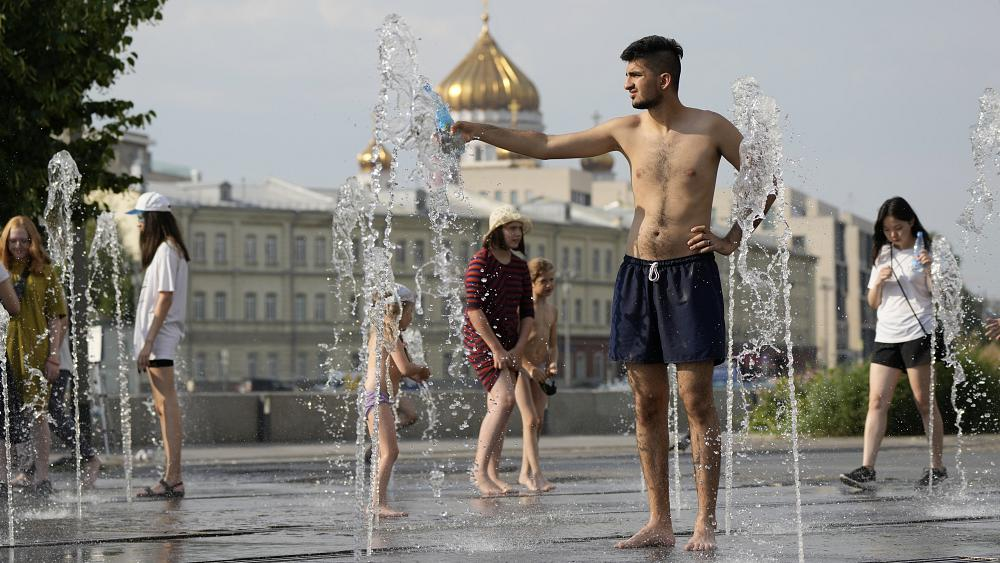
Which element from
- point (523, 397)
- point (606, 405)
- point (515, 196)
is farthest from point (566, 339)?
point (523, 397)

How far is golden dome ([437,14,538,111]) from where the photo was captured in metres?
145

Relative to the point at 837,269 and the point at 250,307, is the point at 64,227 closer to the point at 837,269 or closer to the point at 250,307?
the point at 250,307

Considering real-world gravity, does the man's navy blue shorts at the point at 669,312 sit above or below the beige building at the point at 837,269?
below

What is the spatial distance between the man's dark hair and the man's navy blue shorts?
2.24ft

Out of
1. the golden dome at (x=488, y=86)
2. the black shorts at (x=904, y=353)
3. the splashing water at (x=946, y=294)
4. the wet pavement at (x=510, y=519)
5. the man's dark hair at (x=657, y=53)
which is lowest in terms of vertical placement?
the wet pavement at (x=510, y=519)

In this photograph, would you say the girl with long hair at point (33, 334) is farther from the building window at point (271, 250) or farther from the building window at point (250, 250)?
the building window at point (271, 250)

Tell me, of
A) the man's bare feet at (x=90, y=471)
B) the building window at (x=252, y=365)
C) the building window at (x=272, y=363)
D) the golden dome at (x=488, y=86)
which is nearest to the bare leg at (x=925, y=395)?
the man's bare feet at (x=90, y=471)

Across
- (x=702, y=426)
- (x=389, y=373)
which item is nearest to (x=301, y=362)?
(x=389, y=373)

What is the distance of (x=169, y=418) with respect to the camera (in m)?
10.4

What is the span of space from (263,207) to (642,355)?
342 feet

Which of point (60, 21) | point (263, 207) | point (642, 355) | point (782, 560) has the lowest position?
point (782, 560)

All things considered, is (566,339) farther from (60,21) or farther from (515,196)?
(60,21)

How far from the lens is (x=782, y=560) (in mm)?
6277

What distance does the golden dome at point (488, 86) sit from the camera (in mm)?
144750
